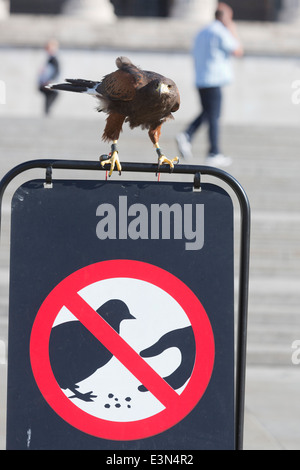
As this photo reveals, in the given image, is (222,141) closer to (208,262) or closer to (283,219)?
(283,219)

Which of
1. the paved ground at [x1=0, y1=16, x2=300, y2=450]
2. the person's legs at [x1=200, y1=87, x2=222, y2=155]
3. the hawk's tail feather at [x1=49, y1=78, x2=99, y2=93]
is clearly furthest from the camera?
the person's legs at [x1=200, y1=87, x2=222, y2=155]

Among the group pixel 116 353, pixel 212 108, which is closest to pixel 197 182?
pixel 116 353

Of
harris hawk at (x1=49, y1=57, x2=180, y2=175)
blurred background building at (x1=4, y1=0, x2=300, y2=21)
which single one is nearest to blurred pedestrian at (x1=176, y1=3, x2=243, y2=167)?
harris hawk at (x1=49, y1=57, x2=180, y2=175)

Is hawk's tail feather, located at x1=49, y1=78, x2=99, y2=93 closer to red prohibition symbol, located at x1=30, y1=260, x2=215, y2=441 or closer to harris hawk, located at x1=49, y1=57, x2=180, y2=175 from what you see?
harris hawk, located at x1=49, y1=57, x2=180, y2=175

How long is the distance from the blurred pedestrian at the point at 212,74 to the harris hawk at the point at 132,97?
7.98 meters

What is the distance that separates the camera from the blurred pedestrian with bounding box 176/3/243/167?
1078 centimetres

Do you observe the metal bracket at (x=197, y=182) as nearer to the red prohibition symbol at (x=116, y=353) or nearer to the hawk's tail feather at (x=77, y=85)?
the red prohibition symbol at (x=116, y=353)

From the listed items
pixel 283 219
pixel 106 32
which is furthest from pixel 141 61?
pixel 283 219

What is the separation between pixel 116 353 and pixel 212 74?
8.65 meters

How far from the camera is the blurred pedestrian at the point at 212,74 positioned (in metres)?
10.8

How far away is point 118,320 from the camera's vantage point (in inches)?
98.3

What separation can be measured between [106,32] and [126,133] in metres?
8.55

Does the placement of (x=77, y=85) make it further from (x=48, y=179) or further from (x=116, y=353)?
(x=116, y=353)
